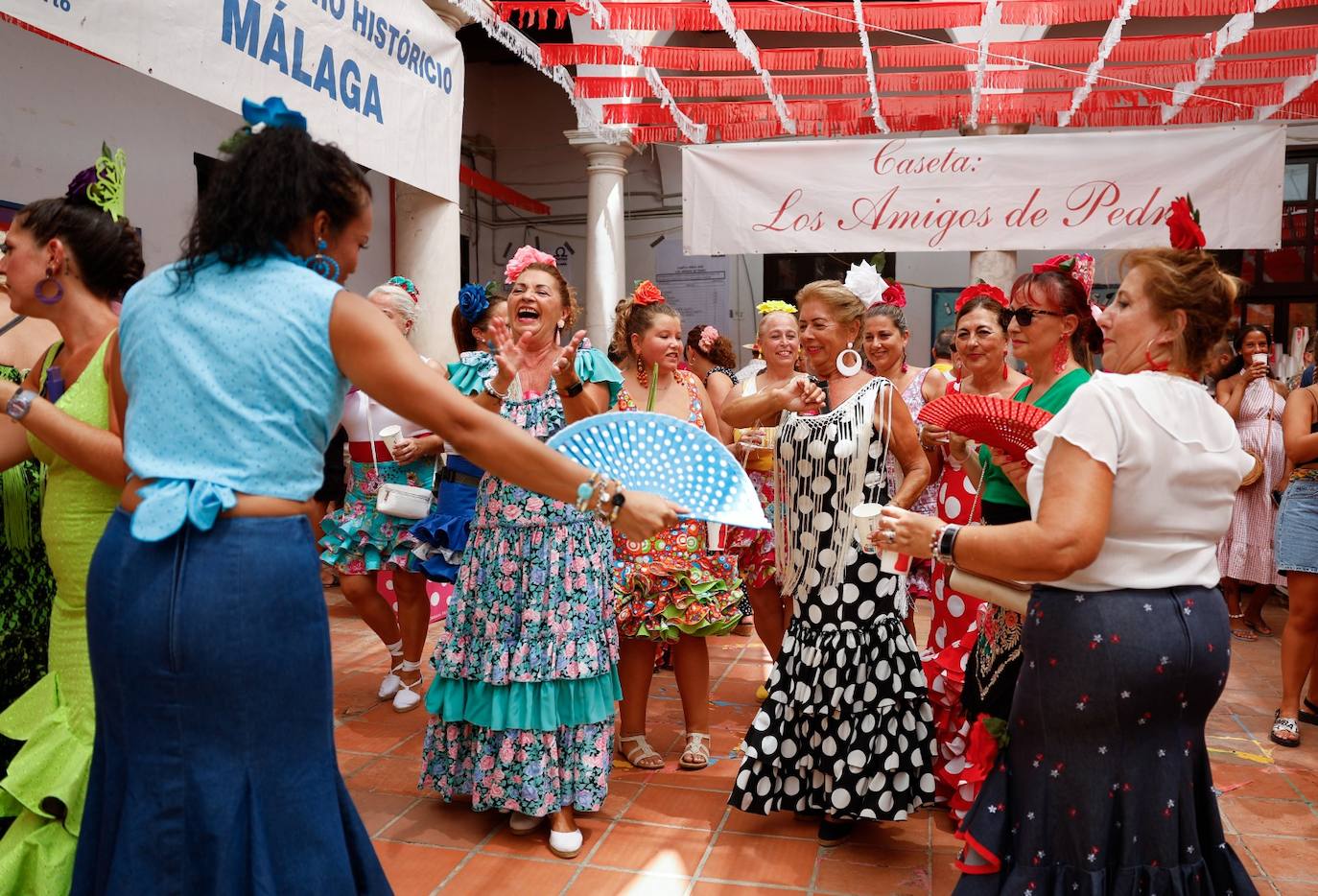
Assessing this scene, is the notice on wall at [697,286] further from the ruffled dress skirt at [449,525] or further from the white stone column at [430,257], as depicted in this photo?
the ruffled dress skirt at [449,525]

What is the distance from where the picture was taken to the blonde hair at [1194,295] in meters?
2.08

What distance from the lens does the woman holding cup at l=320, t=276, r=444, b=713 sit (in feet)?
16.1

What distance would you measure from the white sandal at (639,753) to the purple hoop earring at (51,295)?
275 centimetres

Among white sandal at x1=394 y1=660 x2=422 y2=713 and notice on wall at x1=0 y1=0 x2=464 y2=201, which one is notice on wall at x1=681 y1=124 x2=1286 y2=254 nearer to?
notice on wall at x1=0 y1=0 x2=464 y2=201

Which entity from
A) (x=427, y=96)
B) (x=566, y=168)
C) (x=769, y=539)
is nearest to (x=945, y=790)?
(x=769, y=539)

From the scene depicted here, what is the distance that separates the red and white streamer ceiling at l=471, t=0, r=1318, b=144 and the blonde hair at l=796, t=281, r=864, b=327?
2718 millimetres

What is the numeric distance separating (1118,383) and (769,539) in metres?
3.13

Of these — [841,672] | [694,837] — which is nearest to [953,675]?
[841,672]

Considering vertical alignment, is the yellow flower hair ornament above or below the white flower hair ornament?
below

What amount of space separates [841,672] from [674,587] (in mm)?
925

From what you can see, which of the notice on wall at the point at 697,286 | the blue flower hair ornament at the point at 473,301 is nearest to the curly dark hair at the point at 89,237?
the blue flower hair ornament at the point at 473,301

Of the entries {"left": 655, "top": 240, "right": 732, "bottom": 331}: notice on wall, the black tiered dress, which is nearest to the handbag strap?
the black tiered dress

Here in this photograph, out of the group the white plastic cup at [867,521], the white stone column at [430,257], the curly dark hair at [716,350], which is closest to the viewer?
the white plastic cup at [867,521]

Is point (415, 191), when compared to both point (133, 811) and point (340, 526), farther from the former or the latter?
point (133, 811)
